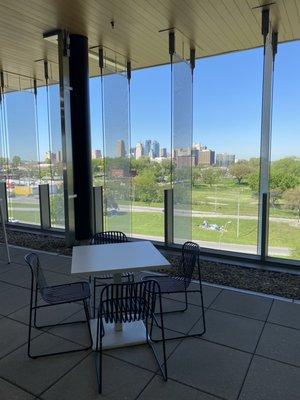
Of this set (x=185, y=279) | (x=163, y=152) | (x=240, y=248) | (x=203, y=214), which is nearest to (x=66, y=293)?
(x=185, y=279)

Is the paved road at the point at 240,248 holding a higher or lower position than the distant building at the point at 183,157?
lower

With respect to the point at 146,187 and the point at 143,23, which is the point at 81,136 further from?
the point at 143,23

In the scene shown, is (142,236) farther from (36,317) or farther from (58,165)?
(36,317)

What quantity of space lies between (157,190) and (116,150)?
1.14 metres

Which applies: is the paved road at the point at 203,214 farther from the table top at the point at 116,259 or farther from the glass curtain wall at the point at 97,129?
the table top at the point at 116,259

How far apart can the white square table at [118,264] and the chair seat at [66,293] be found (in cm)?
27

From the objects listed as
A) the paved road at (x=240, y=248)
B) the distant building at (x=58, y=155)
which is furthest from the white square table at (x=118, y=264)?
the distant building at (x=58, y=155)

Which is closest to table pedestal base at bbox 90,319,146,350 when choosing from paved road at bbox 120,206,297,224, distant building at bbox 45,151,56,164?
paved road at bbox 120,206,297,224

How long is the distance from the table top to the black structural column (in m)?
2.56

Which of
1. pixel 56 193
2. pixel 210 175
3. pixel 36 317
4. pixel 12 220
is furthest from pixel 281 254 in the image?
pixel 12 220

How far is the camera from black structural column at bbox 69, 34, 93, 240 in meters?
5.21

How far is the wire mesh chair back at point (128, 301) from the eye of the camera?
2145 mm

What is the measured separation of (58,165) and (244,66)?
13.2 feet

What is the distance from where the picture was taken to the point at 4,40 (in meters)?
5.22
